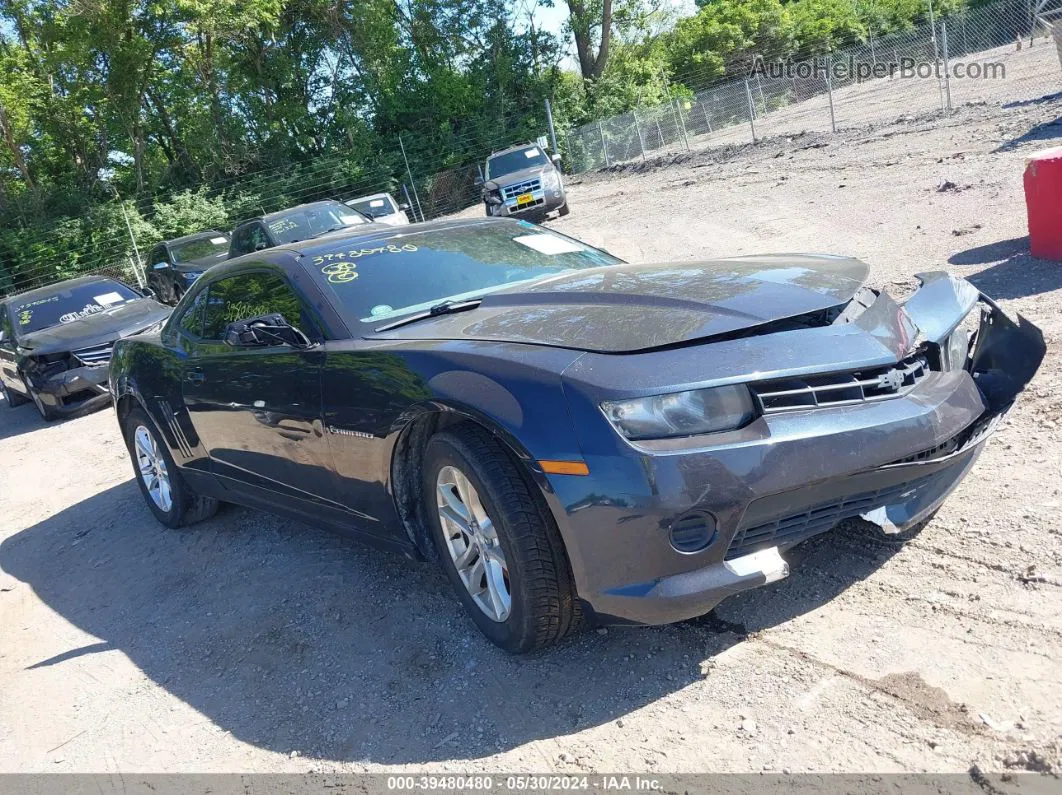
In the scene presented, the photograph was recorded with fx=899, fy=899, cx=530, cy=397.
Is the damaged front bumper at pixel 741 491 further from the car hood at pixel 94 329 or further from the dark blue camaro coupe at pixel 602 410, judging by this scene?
the car hood at pixel 94 329

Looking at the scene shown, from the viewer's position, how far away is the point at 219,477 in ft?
16.0

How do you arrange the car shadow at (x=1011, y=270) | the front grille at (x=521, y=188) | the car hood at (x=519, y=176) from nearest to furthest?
the car shadow at (x=1011, y=270) < the front grille at (x=521, y=188) < the car hood at (x=519, y=176)

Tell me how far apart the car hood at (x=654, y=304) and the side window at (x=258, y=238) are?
1073 centimetres

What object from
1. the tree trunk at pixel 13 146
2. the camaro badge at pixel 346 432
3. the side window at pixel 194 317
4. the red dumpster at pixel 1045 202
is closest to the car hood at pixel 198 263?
the side window at pixel 194 317

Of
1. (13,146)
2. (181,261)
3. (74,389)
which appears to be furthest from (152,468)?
(13,146)

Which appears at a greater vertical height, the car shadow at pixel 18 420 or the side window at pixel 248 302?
the side window at pixel 248 302

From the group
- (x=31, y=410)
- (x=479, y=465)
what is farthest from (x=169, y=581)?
(x=31, y=410)

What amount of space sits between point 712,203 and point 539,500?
42.8 feet

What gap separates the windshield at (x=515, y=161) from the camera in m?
20.8

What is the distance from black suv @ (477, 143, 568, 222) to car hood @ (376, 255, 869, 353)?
15.9 metres

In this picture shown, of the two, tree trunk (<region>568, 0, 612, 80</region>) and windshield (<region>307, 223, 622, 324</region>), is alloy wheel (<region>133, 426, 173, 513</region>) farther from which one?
tree trunk (<region>568, 0, 612, 80</region>)

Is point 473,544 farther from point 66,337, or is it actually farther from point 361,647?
point 66,337

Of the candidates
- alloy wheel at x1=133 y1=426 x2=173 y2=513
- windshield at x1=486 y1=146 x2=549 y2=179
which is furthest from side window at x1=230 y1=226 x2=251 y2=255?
alloy wheel at x1=133 y1=426 x2=173 y2=513

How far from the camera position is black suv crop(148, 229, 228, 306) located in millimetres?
15781
